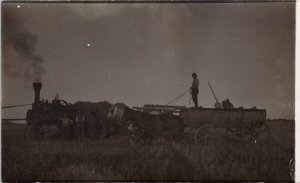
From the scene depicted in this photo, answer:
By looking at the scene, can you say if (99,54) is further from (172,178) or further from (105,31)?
(172,178)

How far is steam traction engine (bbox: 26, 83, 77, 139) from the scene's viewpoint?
661 cm

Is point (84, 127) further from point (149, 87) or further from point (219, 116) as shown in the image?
point (219, 116)

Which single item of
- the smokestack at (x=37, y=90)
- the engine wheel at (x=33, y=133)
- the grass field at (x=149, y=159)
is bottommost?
the grass field at (x=149, y=159)

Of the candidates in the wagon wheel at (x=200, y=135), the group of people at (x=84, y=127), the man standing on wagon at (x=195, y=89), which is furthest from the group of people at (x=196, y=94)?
the group of people at (x=84, y=127)

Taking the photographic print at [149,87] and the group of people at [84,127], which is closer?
the photographic print at [149,87]

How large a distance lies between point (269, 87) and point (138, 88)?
173 centimetres

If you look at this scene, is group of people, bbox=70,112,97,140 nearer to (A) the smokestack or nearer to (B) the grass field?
(B) the grass field

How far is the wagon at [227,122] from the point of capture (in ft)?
21.7

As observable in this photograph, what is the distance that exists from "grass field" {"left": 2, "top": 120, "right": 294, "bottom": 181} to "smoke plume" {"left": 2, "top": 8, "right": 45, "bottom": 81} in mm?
707

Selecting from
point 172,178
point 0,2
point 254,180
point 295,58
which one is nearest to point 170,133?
point 172,178

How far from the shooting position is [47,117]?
265 inches

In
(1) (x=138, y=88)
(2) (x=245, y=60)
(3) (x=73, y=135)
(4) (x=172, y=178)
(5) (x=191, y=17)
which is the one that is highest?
(5) (x=191, y=17)

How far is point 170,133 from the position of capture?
6.65 meters

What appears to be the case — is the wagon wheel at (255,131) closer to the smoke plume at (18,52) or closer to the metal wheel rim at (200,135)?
the metal wheel rim at (200,135)
